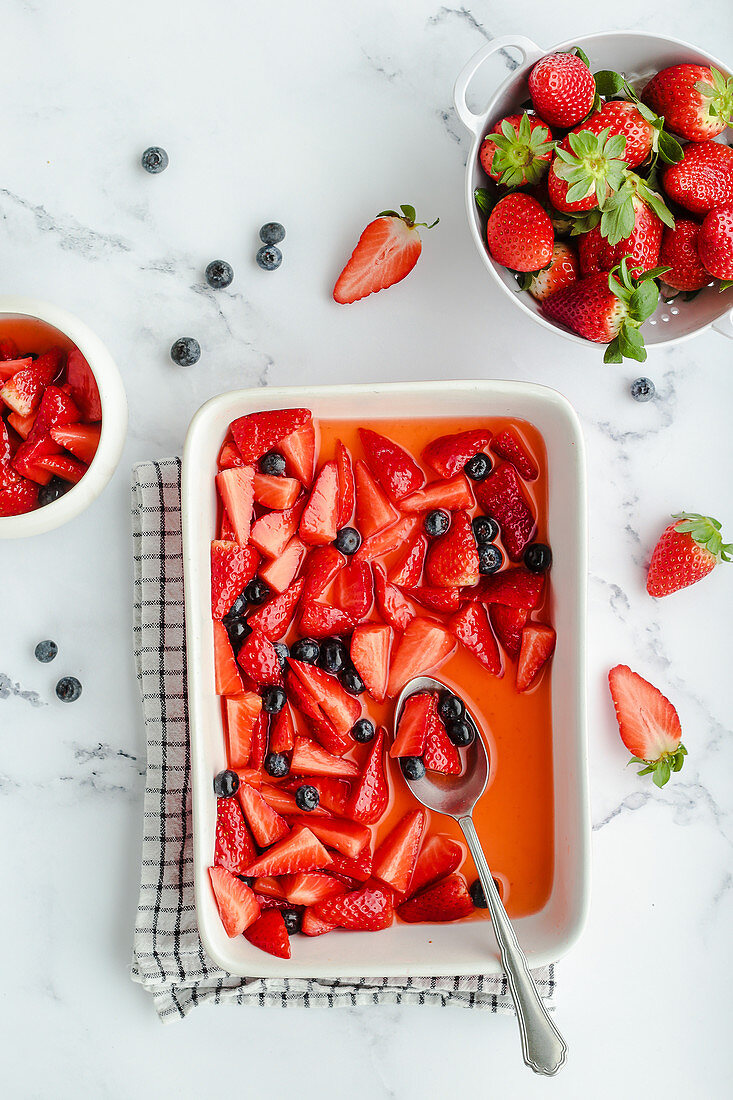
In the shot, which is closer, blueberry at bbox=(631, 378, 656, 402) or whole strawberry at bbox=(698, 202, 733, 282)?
whole strawberry at bbox=(698, 202, 733, 282)

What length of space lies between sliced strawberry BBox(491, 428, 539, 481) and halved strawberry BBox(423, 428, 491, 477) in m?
0.02

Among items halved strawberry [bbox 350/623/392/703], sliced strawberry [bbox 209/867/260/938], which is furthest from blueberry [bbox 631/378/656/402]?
sliced strawberry [bbox 209/867/260/938]

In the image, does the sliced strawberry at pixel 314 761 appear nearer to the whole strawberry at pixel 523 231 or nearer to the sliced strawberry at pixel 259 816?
the sliced strawberry at pixel 259 816

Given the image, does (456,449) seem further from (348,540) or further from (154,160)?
(154,160)

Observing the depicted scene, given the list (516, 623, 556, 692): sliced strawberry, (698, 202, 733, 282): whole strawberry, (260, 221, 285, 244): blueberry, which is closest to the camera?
(698, 202, 733, 282): whole strawberry

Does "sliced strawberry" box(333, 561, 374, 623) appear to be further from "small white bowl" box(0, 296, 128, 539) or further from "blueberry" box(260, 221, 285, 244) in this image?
"blueberry" box(260, 221, 285, 244)

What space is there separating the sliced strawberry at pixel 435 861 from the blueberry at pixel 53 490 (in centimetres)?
77

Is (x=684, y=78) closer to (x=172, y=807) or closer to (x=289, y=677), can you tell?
(x=289, y=677)

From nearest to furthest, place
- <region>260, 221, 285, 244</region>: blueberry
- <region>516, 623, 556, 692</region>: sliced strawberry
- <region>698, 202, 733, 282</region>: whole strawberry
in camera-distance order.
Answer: <region>698, 202, 733, 282</region>: whole strawberry
<region>516, 623, 556, 692</region>: sliced strawberry
<region>260, 221, 285, 244</region>: blueberry

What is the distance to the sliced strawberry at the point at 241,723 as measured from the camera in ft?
4.46

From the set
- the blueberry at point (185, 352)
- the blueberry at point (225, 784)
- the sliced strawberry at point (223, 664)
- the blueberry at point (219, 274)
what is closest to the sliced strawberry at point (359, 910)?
the blueberry at point (225, 784)

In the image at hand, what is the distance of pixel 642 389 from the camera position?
58.6 inches

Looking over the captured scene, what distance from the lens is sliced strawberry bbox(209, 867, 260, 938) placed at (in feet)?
4.34

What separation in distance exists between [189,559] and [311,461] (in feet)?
0.79
